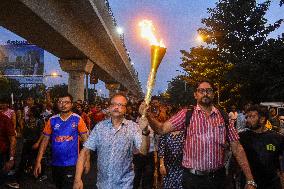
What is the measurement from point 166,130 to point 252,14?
39.7 metres

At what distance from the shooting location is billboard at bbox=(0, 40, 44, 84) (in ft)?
236

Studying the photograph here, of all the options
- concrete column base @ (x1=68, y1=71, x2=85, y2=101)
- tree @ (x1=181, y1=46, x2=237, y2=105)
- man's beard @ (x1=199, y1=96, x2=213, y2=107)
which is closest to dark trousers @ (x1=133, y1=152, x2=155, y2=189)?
man's beard @ (x1=199, y1=96, x2=213, y2=107)

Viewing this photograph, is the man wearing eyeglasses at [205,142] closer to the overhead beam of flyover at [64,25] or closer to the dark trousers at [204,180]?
the dark trousers at [204,180]

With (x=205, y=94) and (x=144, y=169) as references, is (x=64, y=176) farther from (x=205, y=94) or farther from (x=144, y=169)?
(x=205, y=94)

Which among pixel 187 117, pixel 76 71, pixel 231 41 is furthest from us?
pixel 231 41

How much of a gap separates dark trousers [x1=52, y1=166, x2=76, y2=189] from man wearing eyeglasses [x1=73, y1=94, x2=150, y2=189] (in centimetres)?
197

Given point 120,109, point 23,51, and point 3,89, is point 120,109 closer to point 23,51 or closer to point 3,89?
point 23,51

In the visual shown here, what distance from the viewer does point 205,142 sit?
4945mm

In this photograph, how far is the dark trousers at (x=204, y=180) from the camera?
4.96m

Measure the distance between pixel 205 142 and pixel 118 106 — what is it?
103cm

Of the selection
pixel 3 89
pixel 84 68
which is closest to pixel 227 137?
pixel 84 68

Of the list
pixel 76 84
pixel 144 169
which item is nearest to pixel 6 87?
pixel 76 84

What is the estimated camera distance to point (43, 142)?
7000 mm

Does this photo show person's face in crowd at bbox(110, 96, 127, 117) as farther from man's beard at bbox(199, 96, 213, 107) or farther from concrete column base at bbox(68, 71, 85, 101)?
concrete column base at bbox(68, 71, 85, 101)
